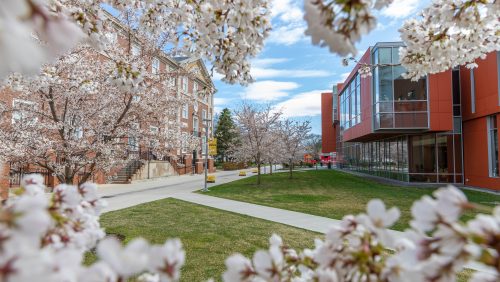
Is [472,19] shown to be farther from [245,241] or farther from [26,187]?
[245,241]

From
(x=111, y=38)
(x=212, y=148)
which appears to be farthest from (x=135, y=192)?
(x=111, y=38)

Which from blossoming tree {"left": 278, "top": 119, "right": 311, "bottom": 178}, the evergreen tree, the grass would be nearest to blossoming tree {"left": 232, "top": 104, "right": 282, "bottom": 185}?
blossoming tree {"left": 278, "top": 119, "right": 311, "bottom": 178}

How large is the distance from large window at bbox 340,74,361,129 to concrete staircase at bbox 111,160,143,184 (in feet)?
55.9

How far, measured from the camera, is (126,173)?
24.0 meters

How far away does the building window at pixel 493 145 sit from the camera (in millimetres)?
16656

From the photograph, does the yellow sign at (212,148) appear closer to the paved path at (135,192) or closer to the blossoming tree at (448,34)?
the paved path at (135,192)

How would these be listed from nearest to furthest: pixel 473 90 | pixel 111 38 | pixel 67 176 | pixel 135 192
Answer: pixel 67 176 < pixel 111 38 < pixel 135 192 < pixel 473 90

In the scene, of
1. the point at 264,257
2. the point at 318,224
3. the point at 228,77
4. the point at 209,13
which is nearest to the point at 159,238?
the point at 318,224

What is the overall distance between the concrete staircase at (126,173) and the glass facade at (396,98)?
16.5m

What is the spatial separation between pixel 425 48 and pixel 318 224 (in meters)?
5.50

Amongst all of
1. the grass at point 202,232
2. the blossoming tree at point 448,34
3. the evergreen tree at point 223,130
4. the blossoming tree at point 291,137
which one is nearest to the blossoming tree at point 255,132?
the blossoming tree at point 291,137

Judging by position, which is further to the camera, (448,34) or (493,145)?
(493,145)

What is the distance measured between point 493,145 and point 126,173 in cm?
2235

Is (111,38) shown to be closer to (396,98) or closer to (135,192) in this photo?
(135,192)
